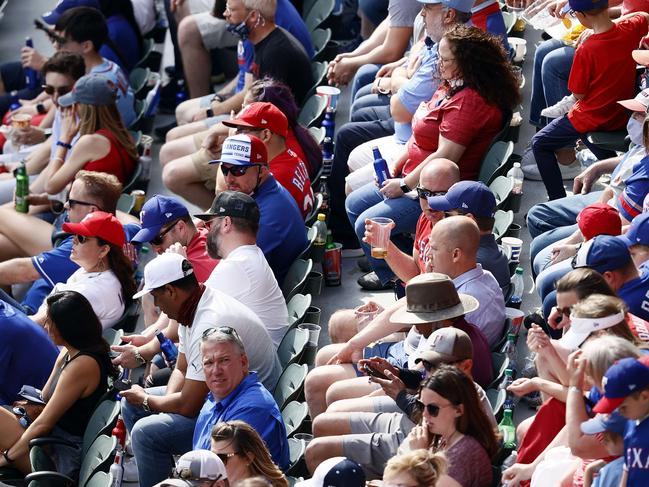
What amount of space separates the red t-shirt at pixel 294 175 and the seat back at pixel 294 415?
2153mm

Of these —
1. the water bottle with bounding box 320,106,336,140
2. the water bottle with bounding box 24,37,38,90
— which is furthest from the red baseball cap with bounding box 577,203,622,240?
the water bottle with bounding box 24,37,38,90

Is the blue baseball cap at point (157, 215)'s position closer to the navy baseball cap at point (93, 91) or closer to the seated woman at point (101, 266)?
the seated woman at point (101, 266)

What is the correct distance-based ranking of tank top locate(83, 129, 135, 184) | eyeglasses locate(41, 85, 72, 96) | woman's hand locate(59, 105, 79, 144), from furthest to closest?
eyeglasses locate(41, 85, 72, 96) < woman's hand locate(59, 105, 79, 144) < tank top locate(83, 129, 135, 184)

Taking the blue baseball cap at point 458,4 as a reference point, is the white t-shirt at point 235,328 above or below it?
below

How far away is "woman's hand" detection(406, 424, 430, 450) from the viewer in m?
4.95

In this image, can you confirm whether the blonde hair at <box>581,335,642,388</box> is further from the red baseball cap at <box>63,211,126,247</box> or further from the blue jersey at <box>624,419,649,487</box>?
the red baseball cap at <box>63,211,126,247</box>

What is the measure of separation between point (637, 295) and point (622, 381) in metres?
1.36

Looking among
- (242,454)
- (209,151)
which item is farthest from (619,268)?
(209,151)

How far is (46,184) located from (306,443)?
13.3 feet

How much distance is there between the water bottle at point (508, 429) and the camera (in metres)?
5.36

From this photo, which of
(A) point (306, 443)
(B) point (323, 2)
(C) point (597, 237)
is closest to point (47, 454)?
(A) point (306, 443)

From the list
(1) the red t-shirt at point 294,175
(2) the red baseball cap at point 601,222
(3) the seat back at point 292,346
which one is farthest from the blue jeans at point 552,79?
(3) the seat back at point 292,346

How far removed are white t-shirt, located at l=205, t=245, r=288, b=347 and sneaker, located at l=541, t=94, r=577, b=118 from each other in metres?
2.24

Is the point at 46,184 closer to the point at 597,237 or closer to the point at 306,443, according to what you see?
the point at 306,443
